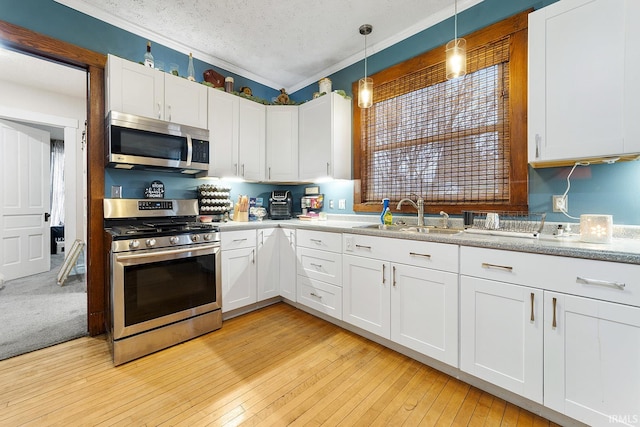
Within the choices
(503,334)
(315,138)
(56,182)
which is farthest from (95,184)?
(56,182)

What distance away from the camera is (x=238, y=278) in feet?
8.57

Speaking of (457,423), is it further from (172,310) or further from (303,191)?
(303,191)

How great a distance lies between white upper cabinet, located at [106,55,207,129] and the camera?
220cm

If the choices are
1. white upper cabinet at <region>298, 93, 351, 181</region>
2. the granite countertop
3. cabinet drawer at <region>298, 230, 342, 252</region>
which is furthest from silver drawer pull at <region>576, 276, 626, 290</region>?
white upper cabinet at <region>298, 93, 351, 181</region>

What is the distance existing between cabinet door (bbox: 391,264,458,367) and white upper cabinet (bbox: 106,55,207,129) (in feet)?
7.78

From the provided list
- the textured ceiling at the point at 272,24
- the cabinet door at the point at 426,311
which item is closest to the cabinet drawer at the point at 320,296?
the cabinet door at the point at 426,311

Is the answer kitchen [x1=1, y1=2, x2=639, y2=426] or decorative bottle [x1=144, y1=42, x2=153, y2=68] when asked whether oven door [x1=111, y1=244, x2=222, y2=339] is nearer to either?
decorative bottle [x1=144, y1=42, x2=153, y2=68]

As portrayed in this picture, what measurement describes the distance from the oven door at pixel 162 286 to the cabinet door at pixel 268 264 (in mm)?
476

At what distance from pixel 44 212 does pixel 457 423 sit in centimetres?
588

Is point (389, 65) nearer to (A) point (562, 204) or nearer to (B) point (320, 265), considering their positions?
(A) point (562, 204)

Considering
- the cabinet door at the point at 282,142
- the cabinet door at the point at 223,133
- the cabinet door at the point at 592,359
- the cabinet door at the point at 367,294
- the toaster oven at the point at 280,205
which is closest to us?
the cabinet door at the point at 592,359

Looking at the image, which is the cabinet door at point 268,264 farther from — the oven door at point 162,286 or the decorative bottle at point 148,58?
the decorative bottle at point 148,58

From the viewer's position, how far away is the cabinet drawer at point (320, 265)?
239 centimetres

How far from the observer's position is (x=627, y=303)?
1.16 m
